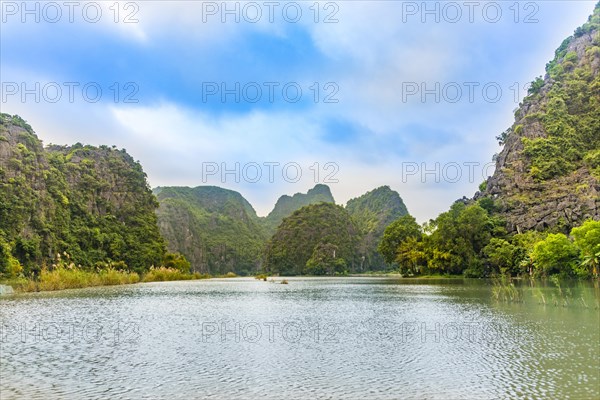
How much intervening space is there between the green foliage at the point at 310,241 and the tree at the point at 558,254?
79365 millimetres

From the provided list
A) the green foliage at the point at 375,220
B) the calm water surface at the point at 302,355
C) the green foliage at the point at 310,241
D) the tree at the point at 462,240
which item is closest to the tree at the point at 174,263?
the tree at the point at 462,240

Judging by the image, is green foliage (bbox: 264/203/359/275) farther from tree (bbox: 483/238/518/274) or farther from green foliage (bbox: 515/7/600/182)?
tree (bbox: 483/238/518/274)

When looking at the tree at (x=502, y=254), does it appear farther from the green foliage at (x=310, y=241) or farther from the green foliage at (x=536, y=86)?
the green foliage at (x=310, y=241)

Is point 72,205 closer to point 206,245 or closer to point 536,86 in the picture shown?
point 536,86

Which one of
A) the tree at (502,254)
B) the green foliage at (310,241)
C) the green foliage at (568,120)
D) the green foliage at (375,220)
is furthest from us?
the green foliage at (375,220)

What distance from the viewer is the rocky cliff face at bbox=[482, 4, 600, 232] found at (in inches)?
2461

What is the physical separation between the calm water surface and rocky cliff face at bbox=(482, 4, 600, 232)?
48.7 meters

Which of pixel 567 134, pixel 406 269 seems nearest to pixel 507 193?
pixel 567 134

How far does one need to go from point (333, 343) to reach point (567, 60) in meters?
96.4

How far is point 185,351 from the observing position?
1198 centimetres

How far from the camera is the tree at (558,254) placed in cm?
4781

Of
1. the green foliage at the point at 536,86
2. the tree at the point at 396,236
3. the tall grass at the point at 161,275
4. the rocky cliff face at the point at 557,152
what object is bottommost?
the tall grass at the point at 161,275

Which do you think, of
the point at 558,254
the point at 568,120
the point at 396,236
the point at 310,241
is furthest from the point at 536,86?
the point at 310,241

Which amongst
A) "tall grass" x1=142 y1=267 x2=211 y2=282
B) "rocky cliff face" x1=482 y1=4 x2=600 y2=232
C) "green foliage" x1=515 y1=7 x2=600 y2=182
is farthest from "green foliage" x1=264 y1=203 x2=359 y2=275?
"green foliage" x1=515 y1=7 x2=600 y2=182
